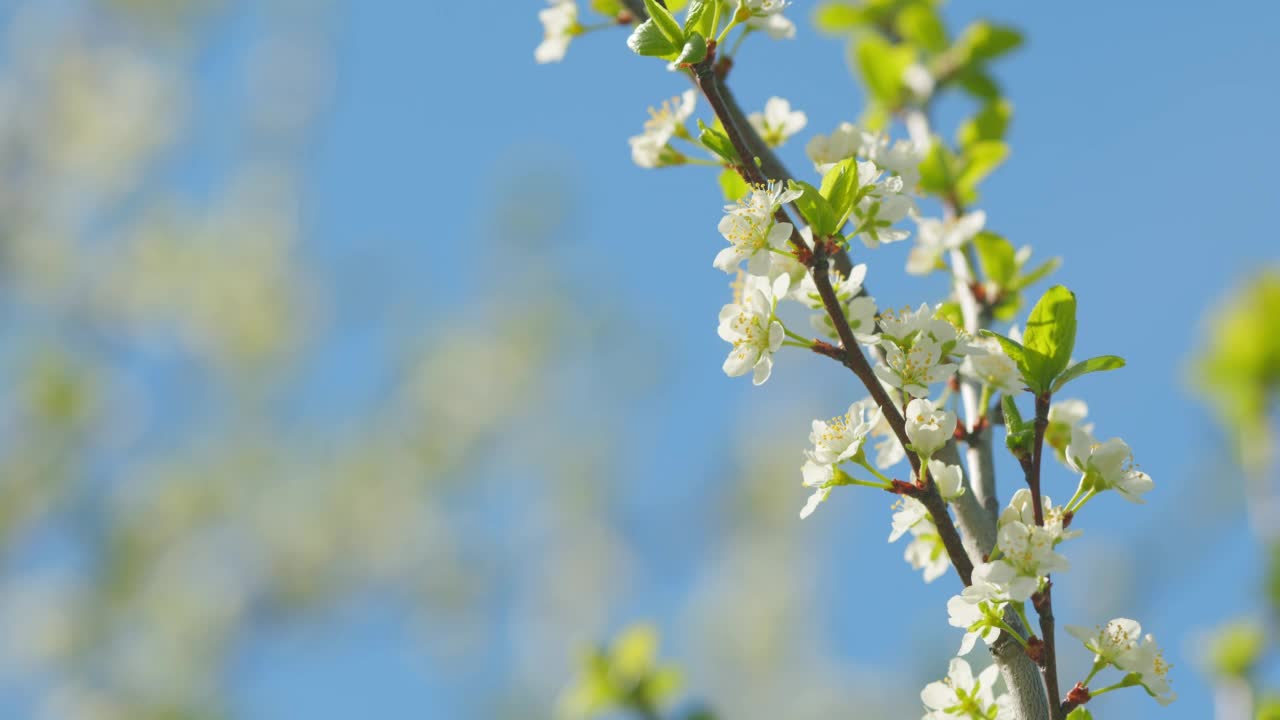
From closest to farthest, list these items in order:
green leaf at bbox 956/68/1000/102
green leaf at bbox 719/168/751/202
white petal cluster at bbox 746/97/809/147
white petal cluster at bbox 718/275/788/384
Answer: white petal cluster at bbox 718/275/788/384
green leaf at bbox 719/168/751/202
white petal cluster at bbox 746/97/809/147
green leaf at bbox 956/68/1000/102

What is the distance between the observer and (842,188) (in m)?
0.83

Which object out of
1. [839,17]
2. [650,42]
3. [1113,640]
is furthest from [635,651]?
[839,17]

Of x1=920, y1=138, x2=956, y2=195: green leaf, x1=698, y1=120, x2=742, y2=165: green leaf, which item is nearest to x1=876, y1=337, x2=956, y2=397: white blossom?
x1=698, y1=120, x2=742, y2=165: green leaf

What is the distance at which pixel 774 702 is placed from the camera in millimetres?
7176

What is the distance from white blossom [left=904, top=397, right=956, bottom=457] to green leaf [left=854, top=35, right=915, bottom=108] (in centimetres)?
82

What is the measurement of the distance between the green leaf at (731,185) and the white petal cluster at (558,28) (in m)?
0.36

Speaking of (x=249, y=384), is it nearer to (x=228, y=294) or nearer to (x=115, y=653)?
(x=228, y=294)

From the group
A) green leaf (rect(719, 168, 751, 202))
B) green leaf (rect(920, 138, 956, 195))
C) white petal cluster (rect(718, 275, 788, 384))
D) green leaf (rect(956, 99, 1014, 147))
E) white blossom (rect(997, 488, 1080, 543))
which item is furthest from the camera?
green leaf (rect(956, 99, 1014, 147))

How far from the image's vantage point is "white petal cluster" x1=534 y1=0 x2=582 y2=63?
1.21m

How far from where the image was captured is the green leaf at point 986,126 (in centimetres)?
Result: 141

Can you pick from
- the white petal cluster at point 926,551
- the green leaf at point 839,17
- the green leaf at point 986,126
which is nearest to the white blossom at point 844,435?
the white petal cluster at point 926,551

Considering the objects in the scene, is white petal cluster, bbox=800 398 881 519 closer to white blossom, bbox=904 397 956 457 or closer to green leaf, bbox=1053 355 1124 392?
white blossom, bbox=904 397 956 457

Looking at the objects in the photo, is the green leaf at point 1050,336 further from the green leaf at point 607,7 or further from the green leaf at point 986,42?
the green leaf at point 986,42

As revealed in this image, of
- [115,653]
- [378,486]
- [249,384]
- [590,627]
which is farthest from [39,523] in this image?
[590,627]
